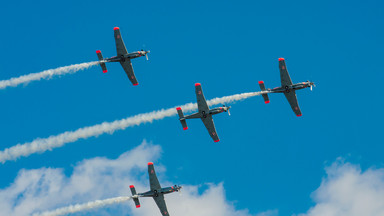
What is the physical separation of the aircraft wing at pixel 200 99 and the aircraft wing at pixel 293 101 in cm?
1511

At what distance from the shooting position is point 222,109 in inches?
4016

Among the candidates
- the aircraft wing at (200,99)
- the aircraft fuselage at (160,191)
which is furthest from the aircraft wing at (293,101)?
the aircraft fuselage at (160,191)

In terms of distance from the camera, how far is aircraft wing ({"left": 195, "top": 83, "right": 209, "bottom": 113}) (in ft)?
333

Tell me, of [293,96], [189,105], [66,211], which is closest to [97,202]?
[66,211]

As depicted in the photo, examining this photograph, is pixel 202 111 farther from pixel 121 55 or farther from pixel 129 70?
pixel 121 55

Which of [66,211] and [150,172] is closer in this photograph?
[66,211]

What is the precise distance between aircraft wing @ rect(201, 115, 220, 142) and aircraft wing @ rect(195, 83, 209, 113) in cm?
192

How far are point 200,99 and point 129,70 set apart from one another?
16.8 metres

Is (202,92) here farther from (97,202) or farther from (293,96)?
(97,202)

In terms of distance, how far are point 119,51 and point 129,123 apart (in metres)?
14.1

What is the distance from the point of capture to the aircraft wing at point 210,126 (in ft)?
338

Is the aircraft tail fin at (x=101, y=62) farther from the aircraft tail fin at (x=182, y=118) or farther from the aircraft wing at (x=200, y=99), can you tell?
the aircraft wing at (x=200, y=99)

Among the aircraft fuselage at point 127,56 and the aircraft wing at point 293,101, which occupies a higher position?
the aircraft fuselage at point 127,56

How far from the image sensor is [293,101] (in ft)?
348
